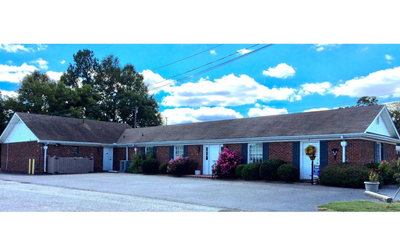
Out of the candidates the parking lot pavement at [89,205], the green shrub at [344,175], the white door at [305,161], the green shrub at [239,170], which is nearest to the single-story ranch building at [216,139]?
the white door at [305,161]

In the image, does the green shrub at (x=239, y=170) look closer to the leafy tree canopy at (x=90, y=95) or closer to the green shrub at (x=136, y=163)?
the green shrub at (x=136, y=163)

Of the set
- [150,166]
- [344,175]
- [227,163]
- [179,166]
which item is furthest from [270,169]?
[150,166]

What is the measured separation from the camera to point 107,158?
29719mm

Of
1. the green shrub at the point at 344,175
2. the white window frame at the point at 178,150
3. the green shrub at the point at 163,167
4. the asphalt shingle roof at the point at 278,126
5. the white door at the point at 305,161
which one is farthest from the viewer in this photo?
the white window frame at the point at 178,150

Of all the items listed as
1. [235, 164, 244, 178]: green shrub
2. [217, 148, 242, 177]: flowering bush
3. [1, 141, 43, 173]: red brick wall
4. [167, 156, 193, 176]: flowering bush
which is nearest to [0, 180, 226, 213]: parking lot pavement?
[235, 164, 244, 178]: green shrub

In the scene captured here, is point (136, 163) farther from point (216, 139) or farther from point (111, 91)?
point (111, 91)

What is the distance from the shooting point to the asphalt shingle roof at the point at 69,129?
26.2 meters

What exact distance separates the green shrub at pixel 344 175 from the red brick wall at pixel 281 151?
2.75 m

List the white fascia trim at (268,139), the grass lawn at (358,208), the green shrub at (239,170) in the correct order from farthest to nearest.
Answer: the green shrub at (239,170) < the white fascia trim at (268,139) < the grass lawn at (358,208)

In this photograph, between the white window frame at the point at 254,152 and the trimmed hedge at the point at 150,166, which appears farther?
the trimmed hedge at the point at 150,166

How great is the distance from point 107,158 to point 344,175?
797 inches

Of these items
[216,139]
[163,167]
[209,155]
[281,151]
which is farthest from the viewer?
[163,167]

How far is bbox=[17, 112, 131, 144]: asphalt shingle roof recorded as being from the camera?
26.2m
